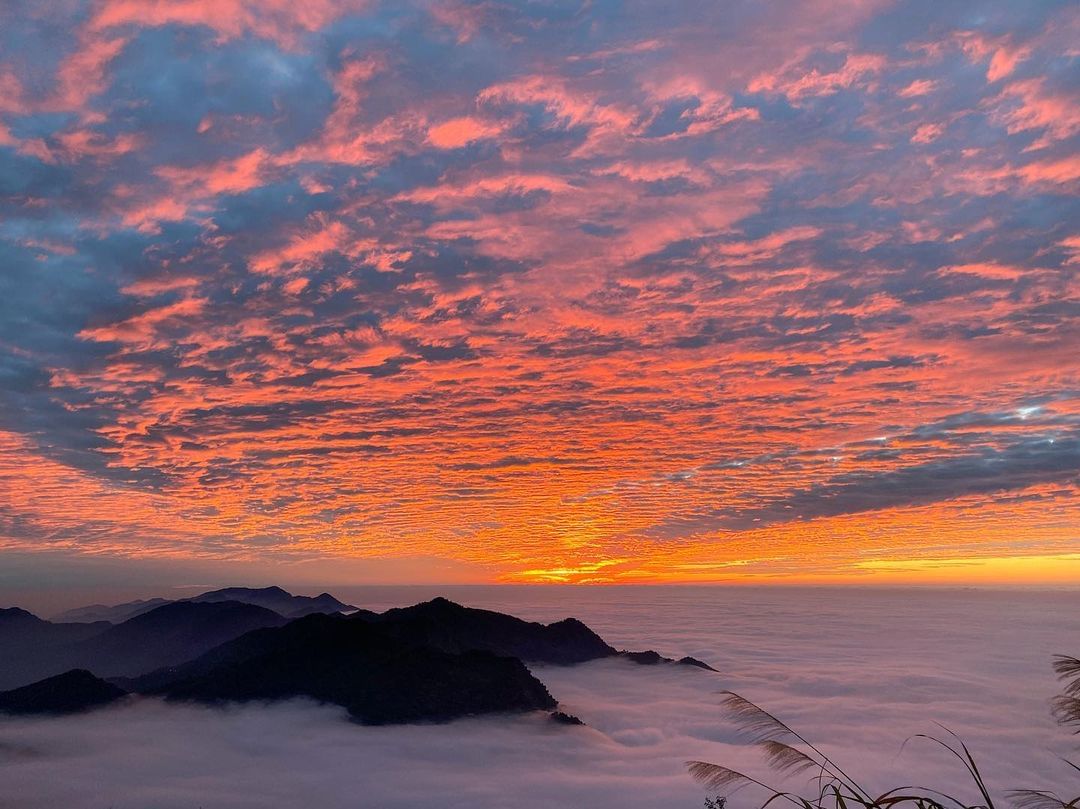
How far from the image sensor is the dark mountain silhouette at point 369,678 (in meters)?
167

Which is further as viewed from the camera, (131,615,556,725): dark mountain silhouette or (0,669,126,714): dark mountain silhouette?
(0,669,126,714): dark mountain silhouette

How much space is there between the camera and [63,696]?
187125 millimetres

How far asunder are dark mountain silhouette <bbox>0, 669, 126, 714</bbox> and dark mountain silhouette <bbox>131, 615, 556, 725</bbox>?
1123 centimetres

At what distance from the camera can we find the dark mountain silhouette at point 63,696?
183375 mm

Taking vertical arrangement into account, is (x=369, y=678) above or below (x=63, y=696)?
above

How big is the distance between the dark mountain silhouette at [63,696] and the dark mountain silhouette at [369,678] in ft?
36.8

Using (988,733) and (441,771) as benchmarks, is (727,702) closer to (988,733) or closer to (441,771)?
(441,771)

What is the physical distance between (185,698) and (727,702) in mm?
204417

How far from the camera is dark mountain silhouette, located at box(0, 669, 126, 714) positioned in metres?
183

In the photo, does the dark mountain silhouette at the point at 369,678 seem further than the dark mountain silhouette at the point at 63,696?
No

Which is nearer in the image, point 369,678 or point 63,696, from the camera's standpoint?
point 369,678

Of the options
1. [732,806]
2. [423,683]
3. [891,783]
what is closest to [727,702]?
[732,806]

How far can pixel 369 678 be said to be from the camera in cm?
17888

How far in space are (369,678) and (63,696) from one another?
78027 millimetres
